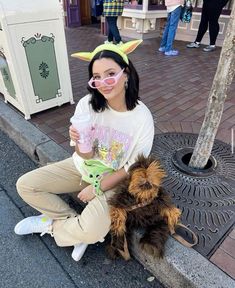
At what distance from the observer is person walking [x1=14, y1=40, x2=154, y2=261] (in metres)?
1.69

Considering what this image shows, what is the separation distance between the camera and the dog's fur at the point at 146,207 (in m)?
1.59

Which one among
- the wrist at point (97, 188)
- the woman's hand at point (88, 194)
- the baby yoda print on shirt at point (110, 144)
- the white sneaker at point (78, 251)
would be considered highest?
the baby yoda print on shirt at point (110, 144)

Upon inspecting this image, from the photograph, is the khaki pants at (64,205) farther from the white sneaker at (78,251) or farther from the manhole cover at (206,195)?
the manhole cover at (206,195)

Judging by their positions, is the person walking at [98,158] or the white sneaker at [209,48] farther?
the white sneaker at [209,48]

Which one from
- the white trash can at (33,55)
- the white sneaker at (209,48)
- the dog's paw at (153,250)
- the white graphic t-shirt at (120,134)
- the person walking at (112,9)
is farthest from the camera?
the white sneaker at (209,48)

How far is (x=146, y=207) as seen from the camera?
165 centimetres

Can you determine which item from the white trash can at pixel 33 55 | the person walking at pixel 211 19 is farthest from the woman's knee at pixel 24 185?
the person walking at pixel 211 19

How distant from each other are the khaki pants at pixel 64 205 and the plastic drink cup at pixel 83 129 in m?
0.35

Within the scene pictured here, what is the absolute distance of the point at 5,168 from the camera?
281 centimetres

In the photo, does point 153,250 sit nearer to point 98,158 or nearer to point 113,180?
point 113,180

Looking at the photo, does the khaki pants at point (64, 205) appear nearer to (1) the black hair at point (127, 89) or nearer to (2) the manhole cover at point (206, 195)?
(1) the black hair at point (127, 89)

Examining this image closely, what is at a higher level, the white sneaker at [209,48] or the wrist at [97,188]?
the wrist at [97,188]

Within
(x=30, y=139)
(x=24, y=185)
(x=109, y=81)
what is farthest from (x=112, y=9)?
(x=24, y=185)

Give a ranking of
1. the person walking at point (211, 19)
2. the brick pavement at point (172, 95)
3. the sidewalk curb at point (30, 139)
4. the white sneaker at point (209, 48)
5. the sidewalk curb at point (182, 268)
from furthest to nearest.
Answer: the white sneaker at point (209, 48)
the person walking at point (211, 19)
the brick pavement at point (172, 95)
the sidewalk curb at point (30, 139)
the sidewalk curb at point (182, 268)
